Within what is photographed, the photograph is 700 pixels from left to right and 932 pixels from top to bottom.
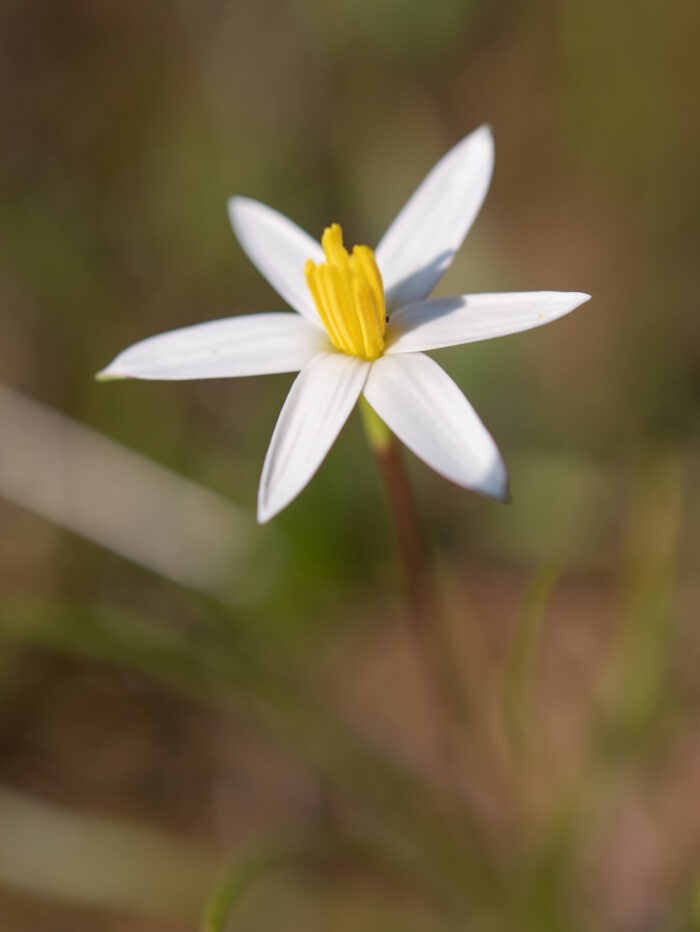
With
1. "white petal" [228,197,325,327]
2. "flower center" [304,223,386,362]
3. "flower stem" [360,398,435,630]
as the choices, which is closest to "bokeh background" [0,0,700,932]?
"flower stem" [360,398,435,630]

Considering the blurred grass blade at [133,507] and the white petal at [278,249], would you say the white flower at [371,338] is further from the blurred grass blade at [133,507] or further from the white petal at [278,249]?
the blurred grass blade at [133,507]

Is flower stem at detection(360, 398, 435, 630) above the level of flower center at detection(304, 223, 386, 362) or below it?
below

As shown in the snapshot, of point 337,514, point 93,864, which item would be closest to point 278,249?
point 337,514

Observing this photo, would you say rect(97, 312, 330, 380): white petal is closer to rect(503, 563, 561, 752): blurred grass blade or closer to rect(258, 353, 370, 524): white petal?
rect(258, 353, 370, 524): white petal

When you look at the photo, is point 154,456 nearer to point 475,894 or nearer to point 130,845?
point 130,845

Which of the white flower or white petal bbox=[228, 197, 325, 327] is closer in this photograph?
the white flower

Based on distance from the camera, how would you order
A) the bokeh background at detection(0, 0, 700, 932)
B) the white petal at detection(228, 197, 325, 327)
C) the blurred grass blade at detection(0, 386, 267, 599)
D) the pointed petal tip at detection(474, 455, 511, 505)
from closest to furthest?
1. the pointed petal tip at detection(474, 455, 511, 505)
2. the white petal at detection(228, 197, 325, 327)
3. the bokeh background at detection(0, 0, 700, 932)
4. the blurred grass blade at detection(0, 386, 267, 599)

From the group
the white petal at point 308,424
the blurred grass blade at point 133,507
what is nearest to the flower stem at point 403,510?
the white petal at point 308,424

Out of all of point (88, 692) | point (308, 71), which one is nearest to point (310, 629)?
point (88, 692)
